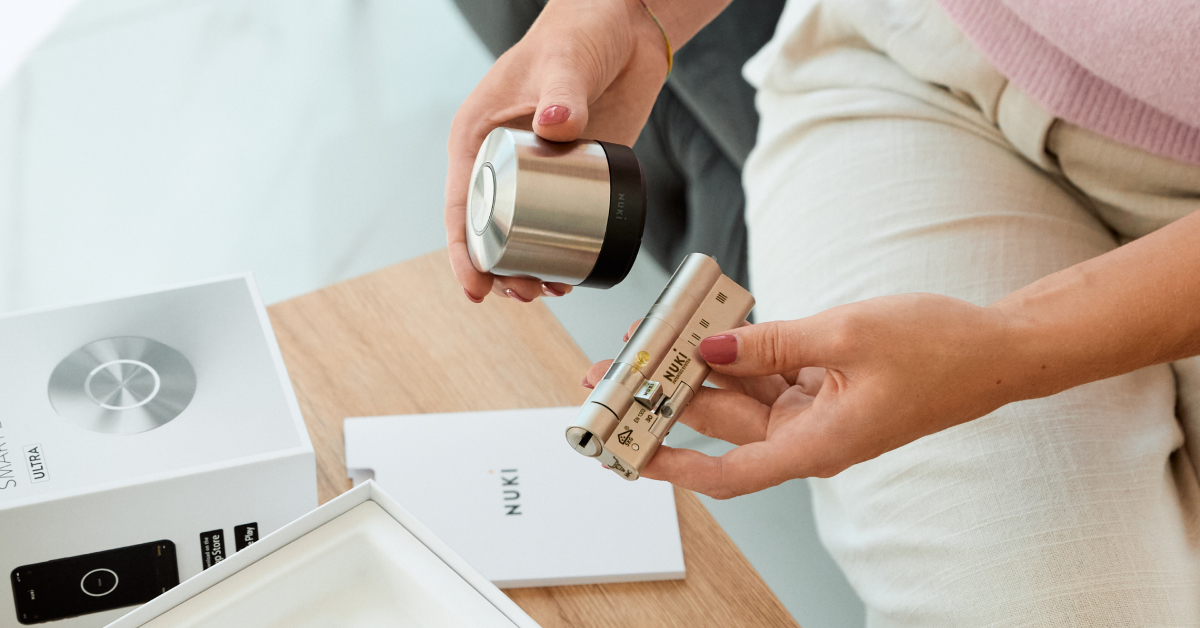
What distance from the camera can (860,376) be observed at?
0.58m

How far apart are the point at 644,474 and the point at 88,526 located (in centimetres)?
32

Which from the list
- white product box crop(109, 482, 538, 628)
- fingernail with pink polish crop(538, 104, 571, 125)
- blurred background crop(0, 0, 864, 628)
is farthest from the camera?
blurred background crop(0, 0, 864, 628)

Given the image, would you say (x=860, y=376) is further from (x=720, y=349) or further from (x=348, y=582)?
(x=348, y=582)

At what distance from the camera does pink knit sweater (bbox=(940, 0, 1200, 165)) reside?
27.1 inches

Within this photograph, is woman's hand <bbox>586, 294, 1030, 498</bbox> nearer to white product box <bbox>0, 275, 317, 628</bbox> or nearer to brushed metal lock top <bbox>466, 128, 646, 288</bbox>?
brushed metal lock top <bbox>466, 128, 646, 288</bbox>

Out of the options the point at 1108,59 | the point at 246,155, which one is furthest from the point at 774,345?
the point at 246,155

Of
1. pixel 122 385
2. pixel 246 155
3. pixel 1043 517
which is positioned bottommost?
pixel 1043 517

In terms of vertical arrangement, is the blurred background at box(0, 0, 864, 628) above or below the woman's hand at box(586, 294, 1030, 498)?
above

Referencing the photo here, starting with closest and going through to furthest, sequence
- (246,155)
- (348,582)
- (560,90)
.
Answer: (348,582) → (560,90) → (246,155)

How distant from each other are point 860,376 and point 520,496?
0.28 m

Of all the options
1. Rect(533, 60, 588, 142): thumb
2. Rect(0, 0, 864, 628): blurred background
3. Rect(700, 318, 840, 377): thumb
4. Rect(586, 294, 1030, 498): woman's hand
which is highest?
Rect(0, 0, 864, 628): blurred background

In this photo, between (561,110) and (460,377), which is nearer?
(561,110)

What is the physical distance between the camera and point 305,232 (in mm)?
1552

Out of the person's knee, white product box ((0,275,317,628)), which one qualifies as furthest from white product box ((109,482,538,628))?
the person's knee
